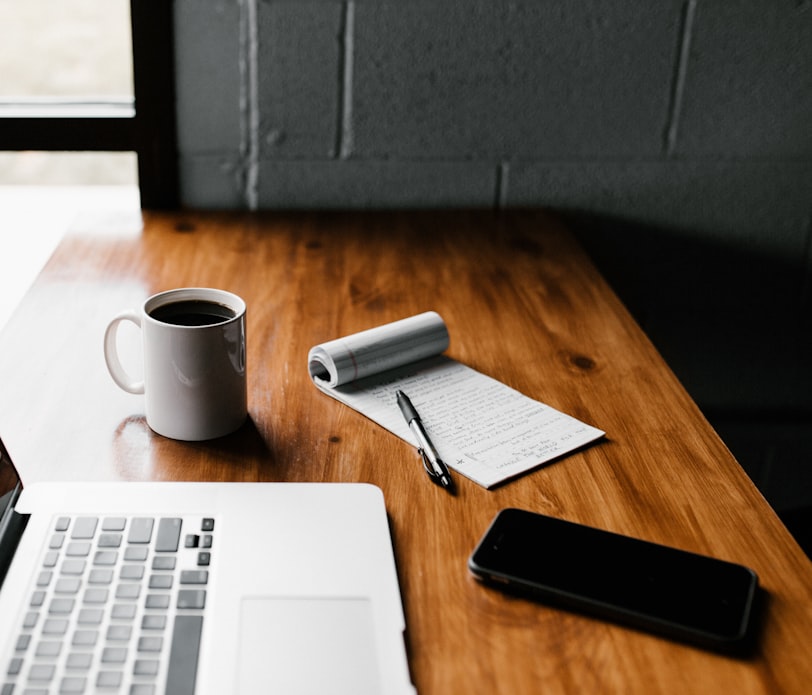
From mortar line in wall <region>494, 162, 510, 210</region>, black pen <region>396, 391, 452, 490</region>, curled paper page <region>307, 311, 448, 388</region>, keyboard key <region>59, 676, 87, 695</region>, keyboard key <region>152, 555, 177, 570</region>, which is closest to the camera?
keyboard key <region>59, 676, 87, 695</region>

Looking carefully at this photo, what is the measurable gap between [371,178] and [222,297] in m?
0.69

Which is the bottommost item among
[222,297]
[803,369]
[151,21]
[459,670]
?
[803,369]

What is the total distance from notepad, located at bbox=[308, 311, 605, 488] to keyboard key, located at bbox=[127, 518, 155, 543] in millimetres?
250

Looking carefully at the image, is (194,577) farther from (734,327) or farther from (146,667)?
(734,327)

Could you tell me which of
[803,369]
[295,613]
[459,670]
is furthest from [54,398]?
[803,369]

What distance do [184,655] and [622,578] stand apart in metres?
0.30

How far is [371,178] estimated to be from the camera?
1.46 metres

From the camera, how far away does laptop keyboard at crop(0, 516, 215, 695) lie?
0.54m

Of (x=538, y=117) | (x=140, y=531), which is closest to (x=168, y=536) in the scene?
(x=140, y=531)

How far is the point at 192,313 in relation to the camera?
824 mm

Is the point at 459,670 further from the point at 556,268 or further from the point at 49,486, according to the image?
the point at 556,268

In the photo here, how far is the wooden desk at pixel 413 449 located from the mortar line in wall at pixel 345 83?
0.13 metres

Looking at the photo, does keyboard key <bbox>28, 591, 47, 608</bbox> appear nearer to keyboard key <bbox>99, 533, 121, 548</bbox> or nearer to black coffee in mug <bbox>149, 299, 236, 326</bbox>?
keyboard key <bbox>99, 533, 121, 548</bbox>

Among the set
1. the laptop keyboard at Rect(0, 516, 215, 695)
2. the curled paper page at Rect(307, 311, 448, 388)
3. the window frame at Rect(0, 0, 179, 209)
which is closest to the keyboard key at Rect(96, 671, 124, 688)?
the laptop keyboard at Rect(0, 516, 215, 695)
